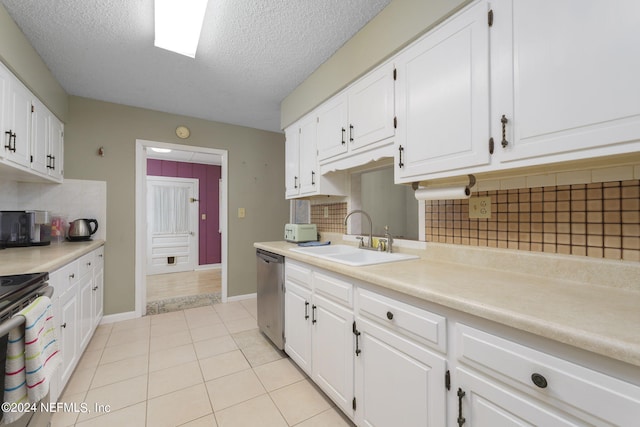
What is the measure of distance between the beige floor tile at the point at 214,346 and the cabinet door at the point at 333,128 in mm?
1883

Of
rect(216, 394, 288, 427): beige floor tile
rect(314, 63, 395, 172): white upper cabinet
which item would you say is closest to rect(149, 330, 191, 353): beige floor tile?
rect(216, 394, 288, 427): beige floor tile

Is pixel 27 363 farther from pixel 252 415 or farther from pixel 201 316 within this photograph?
pixel 201 316

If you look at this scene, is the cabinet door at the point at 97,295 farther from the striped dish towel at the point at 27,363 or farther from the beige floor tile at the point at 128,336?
the striped dish towel at the point at 27,363

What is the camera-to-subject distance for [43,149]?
2291mm

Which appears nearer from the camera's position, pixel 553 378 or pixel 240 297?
pixel 553 378

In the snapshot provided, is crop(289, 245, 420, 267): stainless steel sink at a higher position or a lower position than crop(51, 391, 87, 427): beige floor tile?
higher

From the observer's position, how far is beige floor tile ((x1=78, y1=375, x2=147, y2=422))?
1.64 meters

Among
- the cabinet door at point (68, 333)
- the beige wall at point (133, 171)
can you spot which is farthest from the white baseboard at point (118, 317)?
the cabinet door at point (68, 333)

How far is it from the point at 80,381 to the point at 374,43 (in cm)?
308

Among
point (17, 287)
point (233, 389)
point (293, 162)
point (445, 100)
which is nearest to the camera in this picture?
point (17, 287)

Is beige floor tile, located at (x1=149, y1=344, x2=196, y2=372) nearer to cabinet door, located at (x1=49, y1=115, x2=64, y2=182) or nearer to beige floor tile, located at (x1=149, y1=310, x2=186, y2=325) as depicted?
beige floor tile, located at (x1=149, y1=310, x2=186, y2=325)

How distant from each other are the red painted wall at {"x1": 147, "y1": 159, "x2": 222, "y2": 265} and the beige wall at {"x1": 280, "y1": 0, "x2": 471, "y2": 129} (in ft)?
12.7

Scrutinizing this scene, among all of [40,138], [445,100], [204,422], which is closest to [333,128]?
[445,100]

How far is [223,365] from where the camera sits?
82.4 inches
